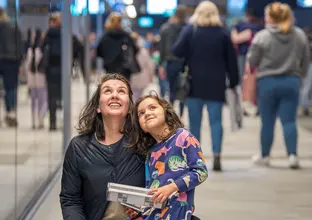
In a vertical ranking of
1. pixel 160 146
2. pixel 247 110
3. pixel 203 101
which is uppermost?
pixel 160 146

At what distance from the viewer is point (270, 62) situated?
27.8 ft

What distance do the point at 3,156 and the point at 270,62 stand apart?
4.25m

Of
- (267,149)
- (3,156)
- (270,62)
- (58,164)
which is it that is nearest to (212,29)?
(270,62)

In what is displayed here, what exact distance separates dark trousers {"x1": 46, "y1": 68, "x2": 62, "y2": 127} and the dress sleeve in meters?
4.31

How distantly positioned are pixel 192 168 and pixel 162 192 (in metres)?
0.21

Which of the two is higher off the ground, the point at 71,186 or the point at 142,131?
the point at 142,131

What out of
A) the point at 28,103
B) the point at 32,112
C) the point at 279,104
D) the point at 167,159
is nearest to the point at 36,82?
the point at 32,112

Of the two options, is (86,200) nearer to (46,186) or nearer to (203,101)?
(46,186)

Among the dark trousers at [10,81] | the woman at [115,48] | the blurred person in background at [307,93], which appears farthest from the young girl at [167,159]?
the blurred person in background at [307,93]

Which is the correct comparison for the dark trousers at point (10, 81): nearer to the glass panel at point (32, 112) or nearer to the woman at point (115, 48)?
the glass panel at point (32, 112)

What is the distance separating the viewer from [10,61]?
4992 millimetres

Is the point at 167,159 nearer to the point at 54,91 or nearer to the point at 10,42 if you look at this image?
the point at 10,42

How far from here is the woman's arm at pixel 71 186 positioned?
3.96 meters

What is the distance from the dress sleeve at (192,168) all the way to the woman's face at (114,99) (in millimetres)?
369
